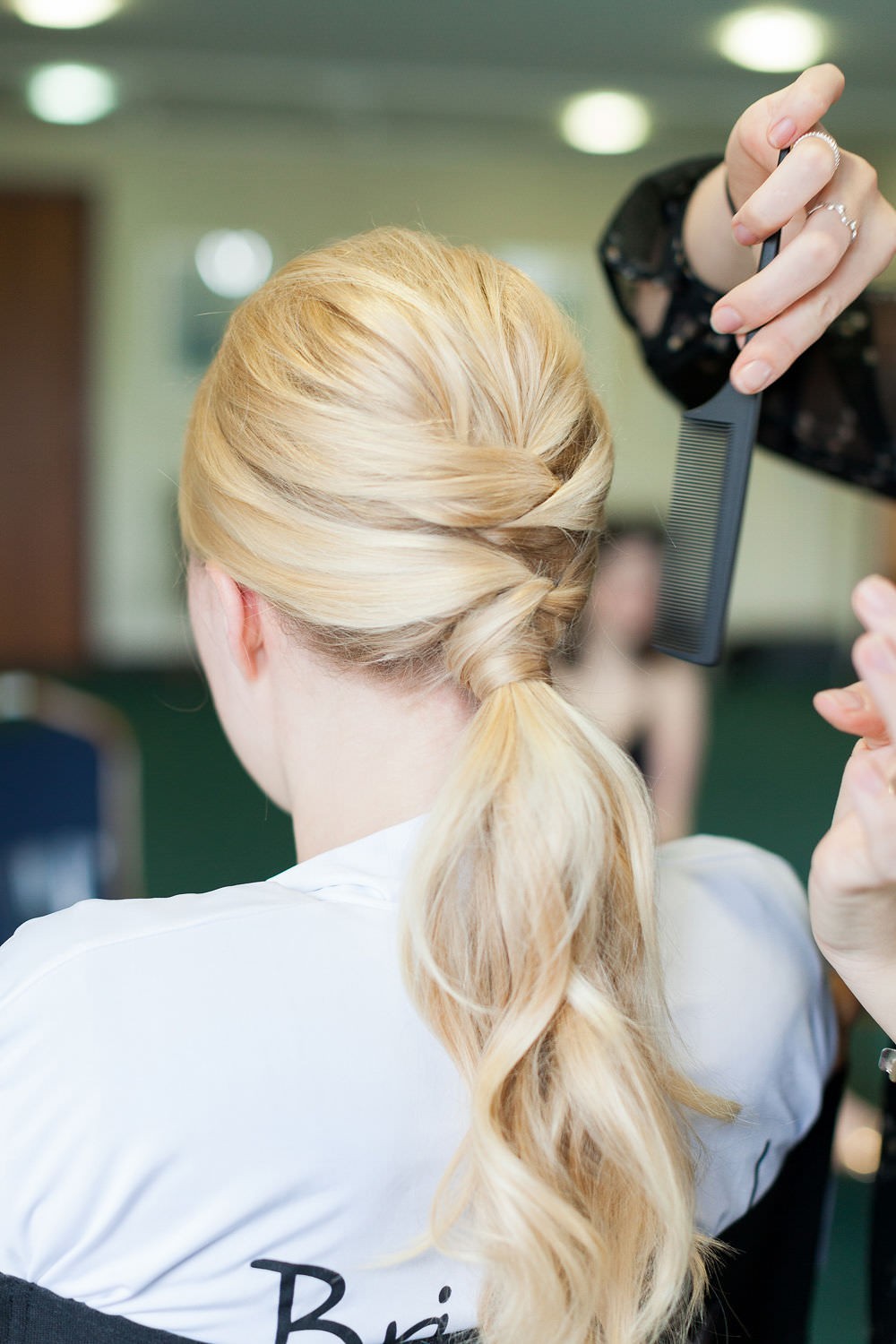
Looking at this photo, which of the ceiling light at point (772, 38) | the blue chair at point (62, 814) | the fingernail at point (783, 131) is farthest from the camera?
the ceiling light at point (772, 38)

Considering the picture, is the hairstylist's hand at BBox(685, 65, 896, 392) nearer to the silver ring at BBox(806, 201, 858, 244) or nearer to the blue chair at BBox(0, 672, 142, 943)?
the silver ring at BBox(806, 201, 858, 244)

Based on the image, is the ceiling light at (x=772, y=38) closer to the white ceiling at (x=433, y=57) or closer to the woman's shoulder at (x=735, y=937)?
the white ceiling at (x=433, y=57)

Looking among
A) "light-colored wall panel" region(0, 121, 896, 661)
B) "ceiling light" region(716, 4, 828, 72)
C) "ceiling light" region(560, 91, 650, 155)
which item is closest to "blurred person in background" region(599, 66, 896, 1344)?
"ceiling light" region(716, 4, 828, 72)

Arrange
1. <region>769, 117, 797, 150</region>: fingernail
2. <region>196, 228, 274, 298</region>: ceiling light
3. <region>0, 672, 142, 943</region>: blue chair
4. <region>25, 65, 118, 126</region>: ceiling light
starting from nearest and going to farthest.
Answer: <region>769, 117, 797, 150</region>: fingernail
<region>0, 672, 142, 943</region>: blue chair
<region>25, 65, 118, 126</region>: ceiling light
<region>196, 228, 274, 298</region>: ceiling light

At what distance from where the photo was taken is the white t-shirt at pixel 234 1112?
2.15ft

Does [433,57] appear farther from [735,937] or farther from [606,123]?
[735,937]

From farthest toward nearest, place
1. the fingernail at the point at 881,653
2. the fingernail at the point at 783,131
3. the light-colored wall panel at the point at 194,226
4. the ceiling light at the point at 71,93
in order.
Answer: the light-colored wall panel at the point at 194,226 < the ceiling light at the point at 71,93 < the fingernail at the point at 783,131 < the fingernail at the point at 881,653

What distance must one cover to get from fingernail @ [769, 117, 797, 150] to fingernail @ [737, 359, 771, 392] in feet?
0.50

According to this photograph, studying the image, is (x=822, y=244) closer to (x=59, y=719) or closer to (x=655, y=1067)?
(x=655, y=1067)

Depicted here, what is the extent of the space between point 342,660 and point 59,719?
5.14ft

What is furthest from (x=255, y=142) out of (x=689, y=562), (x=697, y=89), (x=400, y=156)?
(x=689, y=562)

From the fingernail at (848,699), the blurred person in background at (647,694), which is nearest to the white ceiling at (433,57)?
the blurred person in background at (647,694)

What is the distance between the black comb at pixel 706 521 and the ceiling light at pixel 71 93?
5.29 meters

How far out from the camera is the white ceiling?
4.50m
